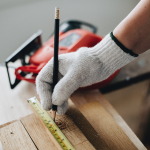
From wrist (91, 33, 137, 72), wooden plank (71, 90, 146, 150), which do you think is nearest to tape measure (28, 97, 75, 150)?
wooden plank (71, 90, 146, 150)

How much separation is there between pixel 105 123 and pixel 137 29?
0.34m

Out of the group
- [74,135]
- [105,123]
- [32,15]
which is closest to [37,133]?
[74,135]

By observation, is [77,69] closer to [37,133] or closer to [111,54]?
[111,54]

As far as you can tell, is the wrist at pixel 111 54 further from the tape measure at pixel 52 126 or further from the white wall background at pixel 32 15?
the white wall background at pixel 32 15

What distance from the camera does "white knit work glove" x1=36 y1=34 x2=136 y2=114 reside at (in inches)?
20.3

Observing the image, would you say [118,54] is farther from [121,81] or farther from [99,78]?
[121,81]

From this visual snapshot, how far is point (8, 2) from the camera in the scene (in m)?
1.05

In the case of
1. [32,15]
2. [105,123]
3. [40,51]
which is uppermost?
[32,15]

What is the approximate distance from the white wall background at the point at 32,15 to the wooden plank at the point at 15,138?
0.76m

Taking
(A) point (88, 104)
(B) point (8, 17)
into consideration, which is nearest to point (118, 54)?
(A) point (88, 104)

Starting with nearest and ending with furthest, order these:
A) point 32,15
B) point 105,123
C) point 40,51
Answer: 1. point 105,123
2. point 40,51
3. point 32,15

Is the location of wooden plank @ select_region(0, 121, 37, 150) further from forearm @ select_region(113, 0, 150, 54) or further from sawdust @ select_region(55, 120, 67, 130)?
forearm @ select_region(113, 0, 150, 54)

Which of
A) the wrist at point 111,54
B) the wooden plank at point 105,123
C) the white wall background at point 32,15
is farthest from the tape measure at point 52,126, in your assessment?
the white wall background at point 32,15

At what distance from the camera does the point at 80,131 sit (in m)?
0.51
